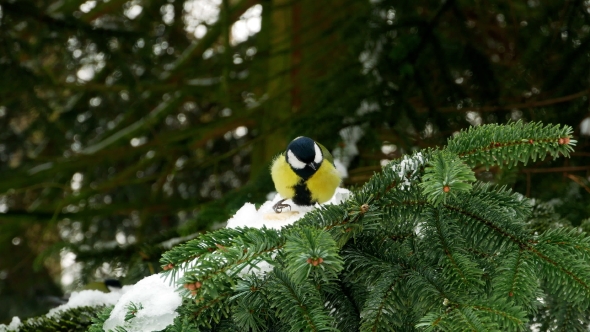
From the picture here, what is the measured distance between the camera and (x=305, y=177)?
1.57 m

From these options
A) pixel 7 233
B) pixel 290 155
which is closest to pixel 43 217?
pixel 7 233

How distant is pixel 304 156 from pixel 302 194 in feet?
0.50

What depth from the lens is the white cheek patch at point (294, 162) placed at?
1.53m

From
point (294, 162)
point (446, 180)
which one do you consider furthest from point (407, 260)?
point (294, 162)

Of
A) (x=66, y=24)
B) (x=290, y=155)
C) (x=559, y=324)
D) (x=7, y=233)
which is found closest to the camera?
(x=559, y=324)

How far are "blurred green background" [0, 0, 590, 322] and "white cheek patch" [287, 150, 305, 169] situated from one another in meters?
0.70

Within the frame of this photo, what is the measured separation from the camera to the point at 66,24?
3000 millimetres

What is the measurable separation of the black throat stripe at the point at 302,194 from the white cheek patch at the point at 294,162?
0.06m

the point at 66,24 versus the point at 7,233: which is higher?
the point at 66,24

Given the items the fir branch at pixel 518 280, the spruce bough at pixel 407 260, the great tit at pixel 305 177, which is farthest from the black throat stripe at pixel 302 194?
the fir branch at pixel 518 280

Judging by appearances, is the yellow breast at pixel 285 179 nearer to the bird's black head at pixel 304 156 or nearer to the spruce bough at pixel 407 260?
the bird's black head at pixel 304 156

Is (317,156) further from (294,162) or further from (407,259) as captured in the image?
(407,259)

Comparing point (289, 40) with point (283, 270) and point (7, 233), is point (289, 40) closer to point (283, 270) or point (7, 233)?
point (7, 233)

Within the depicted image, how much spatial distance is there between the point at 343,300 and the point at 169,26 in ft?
12.0
